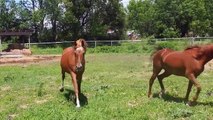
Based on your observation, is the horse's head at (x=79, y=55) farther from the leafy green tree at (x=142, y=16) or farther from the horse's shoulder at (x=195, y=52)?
the leafy green tree at (x=142, y=16)

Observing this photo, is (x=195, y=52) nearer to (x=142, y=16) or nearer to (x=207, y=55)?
(x=207, y=55)

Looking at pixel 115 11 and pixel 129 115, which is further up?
pixel 115 11

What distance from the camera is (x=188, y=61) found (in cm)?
1109

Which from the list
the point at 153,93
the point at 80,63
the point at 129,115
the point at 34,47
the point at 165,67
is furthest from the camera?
the point at 34,47

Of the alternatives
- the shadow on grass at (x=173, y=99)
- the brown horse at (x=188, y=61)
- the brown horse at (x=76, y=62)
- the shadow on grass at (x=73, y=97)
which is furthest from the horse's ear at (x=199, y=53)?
the shadow on grass at (x=73, y=97)

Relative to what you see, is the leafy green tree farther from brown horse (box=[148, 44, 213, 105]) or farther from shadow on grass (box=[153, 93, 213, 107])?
brown horse (box=[148, 44, 213, 105])

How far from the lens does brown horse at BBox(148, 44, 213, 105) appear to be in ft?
35.9

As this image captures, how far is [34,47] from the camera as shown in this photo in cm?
4759

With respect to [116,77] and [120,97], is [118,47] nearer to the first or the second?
[116,77]

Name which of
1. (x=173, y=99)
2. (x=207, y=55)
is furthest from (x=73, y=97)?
(x=207, y=55)

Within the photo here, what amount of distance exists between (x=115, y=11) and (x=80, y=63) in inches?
1822

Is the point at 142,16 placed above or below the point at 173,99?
above

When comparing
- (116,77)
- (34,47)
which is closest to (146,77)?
(116,77)

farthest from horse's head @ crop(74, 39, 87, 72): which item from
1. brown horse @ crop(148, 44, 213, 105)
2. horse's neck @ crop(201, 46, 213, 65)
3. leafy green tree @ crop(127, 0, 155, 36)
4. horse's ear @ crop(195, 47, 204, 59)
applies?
leafy green tree @ crop(127, 0, 155, 36)
